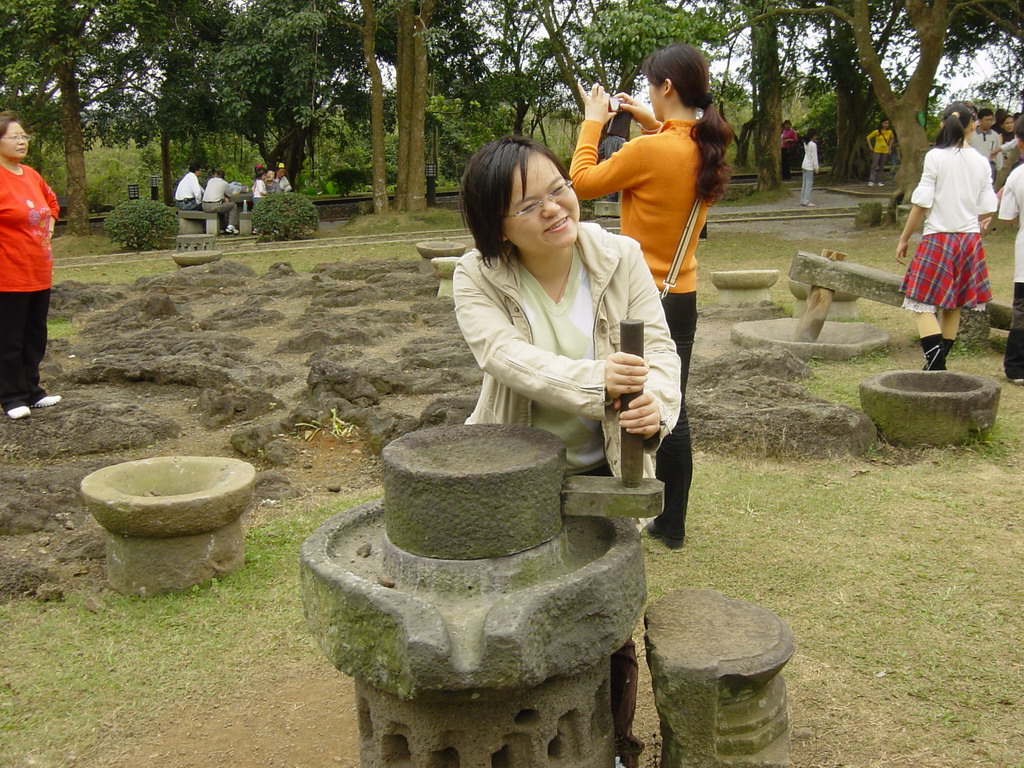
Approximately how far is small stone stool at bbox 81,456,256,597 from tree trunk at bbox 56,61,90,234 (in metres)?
14.6

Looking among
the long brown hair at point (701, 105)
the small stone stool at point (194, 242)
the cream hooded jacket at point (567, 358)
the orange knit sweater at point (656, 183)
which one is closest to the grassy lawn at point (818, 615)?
the cream hooded jacket at point (567, 358)

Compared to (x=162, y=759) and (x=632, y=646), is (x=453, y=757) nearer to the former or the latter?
(x=632, y=646)

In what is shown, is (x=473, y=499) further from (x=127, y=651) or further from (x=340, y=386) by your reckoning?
(x=340, y=386)

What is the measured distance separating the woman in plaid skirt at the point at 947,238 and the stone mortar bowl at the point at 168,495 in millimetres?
4465

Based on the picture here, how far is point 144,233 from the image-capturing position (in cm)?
1683

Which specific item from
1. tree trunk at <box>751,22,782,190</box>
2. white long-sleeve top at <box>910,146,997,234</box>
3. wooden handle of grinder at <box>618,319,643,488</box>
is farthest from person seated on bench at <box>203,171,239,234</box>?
wooden handle of grinder at <box>618,319,643,488</box>

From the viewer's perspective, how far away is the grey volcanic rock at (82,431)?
5840mm

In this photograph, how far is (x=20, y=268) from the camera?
19.3 feet

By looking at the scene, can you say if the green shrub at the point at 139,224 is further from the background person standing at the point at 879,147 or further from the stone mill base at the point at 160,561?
the background person standing at the point at 879,147

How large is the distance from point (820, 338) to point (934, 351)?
5.46 ft

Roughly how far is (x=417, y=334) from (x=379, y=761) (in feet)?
23.8

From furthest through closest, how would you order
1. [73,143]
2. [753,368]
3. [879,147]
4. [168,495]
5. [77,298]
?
[879,147] < [73,143] < [77,298] < [753,368] < [168,495]

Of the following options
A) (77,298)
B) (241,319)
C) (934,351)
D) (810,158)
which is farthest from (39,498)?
(810,158)

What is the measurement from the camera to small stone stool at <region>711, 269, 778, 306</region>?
32.1ft
